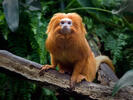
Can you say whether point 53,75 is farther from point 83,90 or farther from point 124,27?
point 124,27

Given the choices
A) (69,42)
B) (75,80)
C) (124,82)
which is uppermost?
(69,42)

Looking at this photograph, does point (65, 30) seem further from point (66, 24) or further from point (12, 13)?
point (12, 13)

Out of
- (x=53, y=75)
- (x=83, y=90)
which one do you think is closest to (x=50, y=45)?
(x=53, y=75)

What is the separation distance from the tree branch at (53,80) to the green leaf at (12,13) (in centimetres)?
65

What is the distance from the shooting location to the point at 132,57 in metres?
5.04

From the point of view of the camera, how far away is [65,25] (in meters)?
3.11

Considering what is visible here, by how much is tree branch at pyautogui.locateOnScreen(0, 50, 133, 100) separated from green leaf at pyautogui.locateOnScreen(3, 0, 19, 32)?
0.65m

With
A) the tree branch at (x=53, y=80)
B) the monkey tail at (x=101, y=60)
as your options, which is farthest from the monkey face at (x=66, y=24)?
the monkey tail at (x=101, y=60)

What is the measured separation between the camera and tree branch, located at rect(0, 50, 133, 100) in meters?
3.13

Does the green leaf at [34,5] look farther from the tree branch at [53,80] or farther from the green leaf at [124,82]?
the green leaf at [124,82]

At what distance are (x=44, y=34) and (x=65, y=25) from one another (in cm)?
117

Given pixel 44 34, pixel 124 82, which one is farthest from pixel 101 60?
pixel 124 82

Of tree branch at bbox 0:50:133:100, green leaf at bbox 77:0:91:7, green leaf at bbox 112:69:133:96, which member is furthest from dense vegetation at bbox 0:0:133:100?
green leaf at bbox 112:69:133:96

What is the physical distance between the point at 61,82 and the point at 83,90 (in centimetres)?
32
